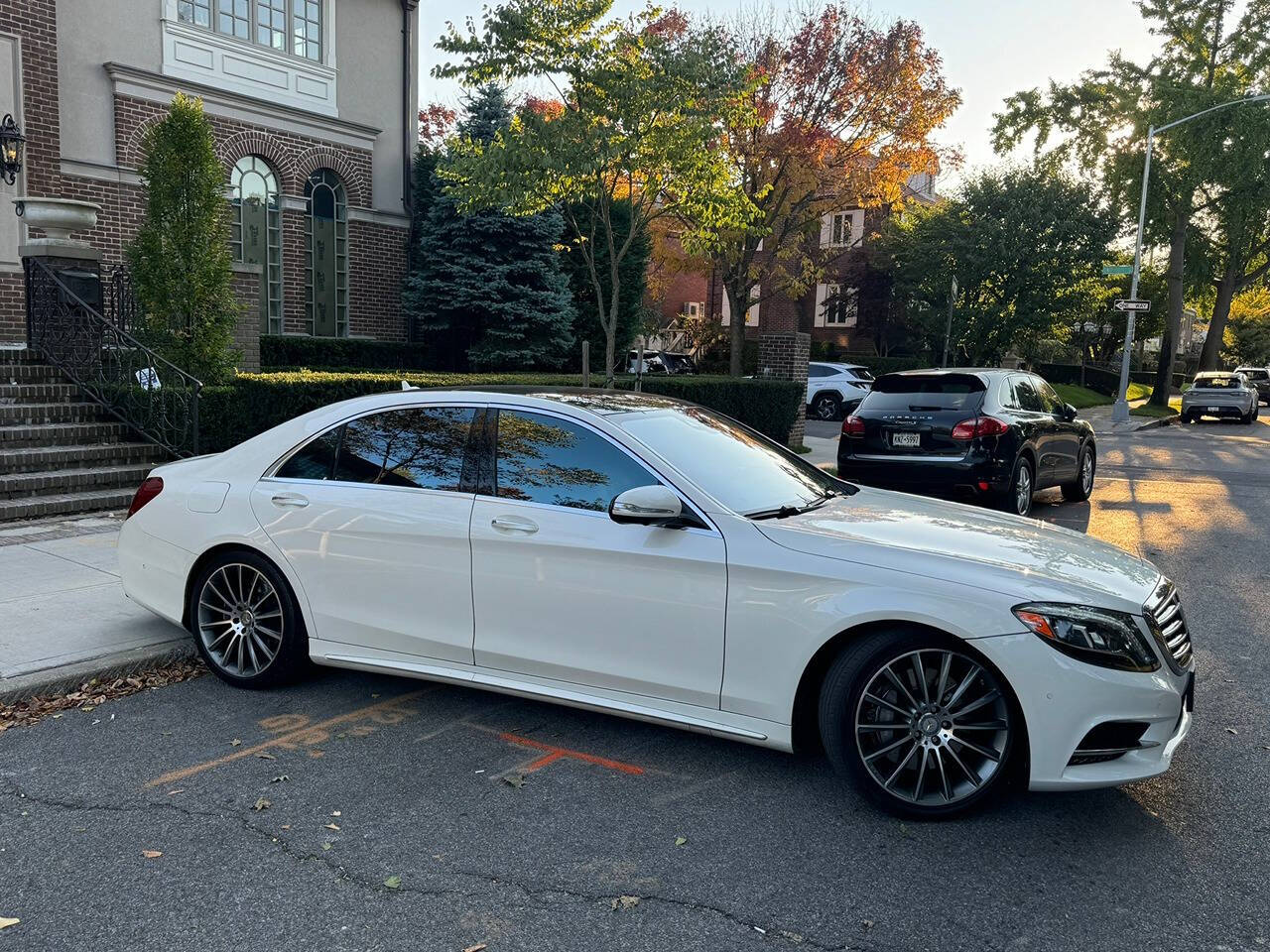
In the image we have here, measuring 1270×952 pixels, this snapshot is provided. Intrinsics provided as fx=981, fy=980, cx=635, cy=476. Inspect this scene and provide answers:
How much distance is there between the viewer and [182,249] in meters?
10.9

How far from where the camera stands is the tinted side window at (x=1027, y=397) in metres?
10.6

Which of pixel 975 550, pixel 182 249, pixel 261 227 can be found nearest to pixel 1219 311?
pixel 261 227

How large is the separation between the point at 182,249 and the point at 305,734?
8.22 metres

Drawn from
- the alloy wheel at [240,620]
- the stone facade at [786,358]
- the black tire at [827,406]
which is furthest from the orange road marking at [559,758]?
the black tire at [827,406]

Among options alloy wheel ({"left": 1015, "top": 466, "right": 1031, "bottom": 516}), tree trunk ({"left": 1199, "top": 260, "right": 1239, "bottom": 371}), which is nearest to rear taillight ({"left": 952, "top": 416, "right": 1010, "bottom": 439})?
alloy wheel ({"left": 1015, "top": 466, "right": 1031, "bottom": 516})

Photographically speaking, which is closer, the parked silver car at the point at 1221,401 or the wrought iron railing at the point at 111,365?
the wrought iron railing at the point at 111,365

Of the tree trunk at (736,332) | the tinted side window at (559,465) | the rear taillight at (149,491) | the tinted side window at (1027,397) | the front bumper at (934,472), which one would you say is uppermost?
the tree trunk at (736,332)

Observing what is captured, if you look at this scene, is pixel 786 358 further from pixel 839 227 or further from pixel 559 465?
pixel 839 227

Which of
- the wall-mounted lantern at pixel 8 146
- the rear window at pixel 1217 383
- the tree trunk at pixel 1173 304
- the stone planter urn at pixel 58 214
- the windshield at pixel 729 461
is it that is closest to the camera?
the windshield at pixel 729 461

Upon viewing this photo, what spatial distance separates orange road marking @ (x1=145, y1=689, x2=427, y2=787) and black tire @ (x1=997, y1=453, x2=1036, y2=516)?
22.7 ft

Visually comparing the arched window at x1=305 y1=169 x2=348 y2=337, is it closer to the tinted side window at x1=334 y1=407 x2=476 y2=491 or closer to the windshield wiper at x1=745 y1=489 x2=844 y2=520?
the tinted side window at x1=334 y1=407 x2=476 y2=491

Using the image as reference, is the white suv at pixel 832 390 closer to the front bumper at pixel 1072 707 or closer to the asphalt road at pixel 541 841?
the asphalt road at pixel 541 841

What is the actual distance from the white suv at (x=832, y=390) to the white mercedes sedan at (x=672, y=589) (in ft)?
66.7

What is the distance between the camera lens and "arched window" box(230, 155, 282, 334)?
1733cm
